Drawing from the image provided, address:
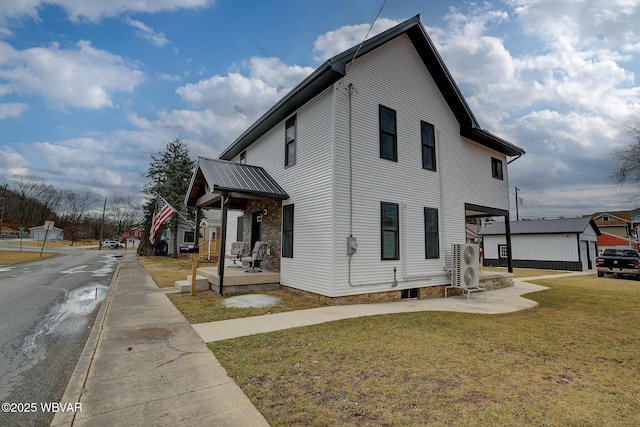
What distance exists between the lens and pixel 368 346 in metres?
4.52

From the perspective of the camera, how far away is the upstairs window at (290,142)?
9.84 m

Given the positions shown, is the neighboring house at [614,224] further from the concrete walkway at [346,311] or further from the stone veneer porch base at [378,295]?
the concrete walkway at [346,311]

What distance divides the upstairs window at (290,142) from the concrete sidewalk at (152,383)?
610 cm

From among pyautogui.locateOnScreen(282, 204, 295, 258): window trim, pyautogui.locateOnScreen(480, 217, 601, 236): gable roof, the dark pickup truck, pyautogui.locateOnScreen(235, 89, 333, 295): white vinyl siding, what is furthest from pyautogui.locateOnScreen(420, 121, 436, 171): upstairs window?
pyautogui.locateOnScreen(480, 217, 601, 236): gable roof

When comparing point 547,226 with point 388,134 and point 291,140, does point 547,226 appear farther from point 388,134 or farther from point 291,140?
point 291,140

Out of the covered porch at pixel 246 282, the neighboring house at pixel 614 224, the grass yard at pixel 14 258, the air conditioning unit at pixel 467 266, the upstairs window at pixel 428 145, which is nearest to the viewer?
the covered porch at pixel 246 282

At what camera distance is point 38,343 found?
4.84 metres

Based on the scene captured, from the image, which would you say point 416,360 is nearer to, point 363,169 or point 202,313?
point 202,313

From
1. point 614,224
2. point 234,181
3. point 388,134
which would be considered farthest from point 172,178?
point 614,224

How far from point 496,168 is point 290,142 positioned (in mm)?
10065

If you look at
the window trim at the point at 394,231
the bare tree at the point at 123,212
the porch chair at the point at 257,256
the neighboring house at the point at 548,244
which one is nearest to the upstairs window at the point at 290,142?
the porch chair at the point at 257,256

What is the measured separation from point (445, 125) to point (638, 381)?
9718 millimetres

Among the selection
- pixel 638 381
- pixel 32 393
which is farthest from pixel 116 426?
pixel 638 381

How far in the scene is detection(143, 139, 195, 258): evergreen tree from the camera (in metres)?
26.9
